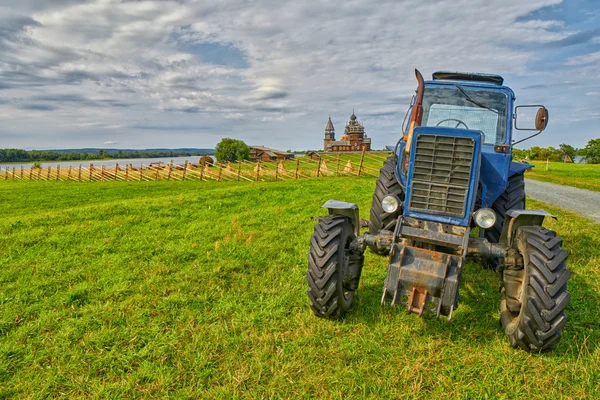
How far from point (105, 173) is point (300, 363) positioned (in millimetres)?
41168

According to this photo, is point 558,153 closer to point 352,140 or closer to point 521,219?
point 352,140

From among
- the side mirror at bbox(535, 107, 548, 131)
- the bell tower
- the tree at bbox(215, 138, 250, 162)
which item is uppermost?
the bell tower

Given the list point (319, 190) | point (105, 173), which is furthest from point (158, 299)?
point (105, 173)

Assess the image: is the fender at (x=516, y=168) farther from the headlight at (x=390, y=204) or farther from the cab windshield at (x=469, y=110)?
the headlight at (x=390, y=204)

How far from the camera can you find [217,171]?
97.0 feet

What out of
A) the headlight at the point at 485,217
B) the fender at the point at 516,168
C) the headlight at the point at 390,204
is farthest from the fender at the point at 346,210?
the fender at the point at 516,168

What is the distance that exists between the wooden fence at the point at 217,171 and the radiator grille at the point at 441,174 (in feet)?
64.3

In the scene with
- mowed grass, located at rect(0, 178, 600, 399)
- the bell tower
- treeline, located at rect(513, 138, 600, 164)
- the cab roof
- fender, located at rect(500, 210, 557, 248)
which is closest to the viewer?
mowed grass, located at rect(0, 178, 600, 399)

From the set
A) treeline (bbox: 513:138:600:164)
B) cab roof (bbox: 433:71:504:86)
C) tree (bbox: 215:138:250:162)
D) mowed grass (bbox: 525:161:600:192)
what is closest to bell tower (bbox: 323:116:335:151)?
tree (bbox: 215:138:250:162)

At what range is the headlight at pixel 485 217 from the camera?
3502 mm

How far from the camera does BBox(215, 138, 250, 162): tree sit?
72.5 meters

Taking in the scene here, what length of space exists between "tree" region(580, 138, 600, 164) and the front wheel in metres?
82.6

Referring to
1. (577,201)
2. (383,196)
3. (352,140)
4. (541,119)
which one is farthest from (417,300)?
(352,140)

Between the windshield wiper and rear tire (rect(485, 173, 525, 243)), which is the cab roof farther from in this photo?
rear tire (rect(485, 173, 525, 243))
